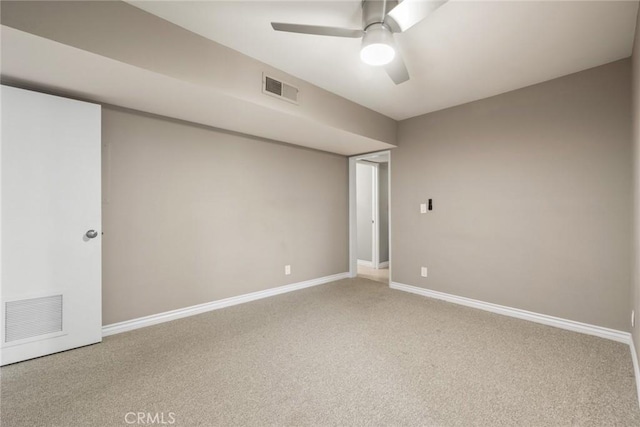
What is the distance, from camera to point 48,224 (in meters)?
2.03

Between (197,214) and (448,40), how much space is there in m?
2.74

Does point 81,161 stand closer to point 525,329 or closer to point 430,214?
point 430,214

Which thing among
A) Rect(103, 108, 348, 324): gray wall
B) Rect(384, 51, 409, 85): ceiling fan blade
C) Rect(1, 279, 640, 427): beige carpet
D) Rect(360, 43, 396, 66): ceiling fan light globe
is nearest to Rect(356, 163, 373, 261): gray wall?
Rect(103, 108, 348, 324): gray wall

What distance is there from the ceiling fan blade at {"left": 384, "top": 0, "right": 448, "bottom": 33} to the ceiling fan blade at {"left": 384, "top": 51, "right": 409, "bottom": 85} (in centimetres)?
23

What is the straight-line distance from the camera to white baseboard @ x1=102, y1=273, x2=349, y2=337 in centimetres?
242

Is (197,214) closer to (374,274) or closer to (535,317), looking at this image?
(374,274)

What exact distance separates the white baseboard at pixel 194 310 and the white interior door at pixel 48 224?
20 cm

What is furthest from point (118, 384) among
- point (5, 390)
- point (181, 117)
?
point (181, 117)

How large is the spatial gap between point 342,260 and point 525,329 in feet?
8.12

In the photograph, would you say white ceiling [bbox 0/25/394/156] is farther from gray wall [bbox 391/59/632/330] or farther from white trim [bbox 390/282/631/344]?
white trim [bbox 390/282/631/344]

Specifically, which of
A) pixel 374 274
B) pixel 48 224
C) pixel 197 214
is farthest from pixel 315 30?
pixel 374 274

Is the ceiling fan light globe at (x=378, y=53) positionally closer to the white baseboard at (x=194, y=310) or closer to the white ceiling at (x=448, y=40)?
the white ceiling at (x=448, y=40)

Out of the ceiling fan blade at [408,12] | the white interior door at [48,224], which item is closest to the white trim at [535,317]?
the ceiling fan blade at [408,12]

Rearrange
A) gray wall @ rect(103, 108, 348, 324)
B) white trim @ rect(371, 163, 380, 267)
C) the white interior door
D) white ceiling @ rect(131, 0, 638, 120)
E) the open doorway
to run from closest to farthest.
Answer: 1. white ceiling @ rect(131, 0, 638, 120)
2. the white interior door
3. gray wall @ rect(103, 108, 348, 324)
4. the open doorway
5. white trim @ rect(371, 163, 380, 267)
